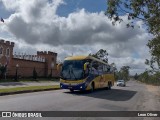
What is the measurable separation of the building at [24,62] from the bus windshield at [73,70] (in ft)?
116

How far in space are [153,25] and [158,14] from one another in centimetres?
91

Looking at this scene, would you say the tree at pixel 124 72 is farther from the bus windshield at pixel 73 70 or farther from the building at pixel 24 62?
the bus windshield at pixel 73 70

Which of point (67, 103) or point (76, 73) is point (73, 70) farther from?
point (67, 103)

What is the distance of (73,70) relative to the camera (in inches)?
1045

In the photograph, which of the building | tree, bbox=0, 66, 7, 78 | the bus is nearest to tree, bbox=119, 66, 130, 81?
the building

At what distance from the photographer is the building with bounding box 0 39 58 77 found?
6178 centimetres

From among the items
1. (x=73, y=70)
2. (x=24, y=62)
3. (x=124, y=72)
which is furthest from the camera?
(x=124, y=72)

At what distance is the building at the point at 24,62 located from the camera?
203 ft

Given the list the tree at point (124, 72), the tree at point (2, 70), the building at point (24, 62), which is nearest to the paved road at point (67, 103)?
the tree at point (2, 70)

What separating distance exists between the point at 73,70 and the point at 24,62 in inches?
1670

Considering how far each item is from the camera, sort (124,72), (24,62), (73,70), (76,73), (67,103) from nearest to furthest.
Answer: (67,103) → (76,73) → (73,70) → (24,62) → (124,72)

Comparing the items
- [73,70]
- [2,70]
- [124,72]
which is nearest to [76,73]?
[73,70]

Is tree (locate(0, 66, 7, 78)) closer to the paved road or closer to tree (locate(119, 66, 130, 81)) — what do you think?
the paved road

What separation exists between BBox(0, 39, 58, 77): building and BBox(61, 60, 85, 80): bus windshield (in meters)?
35.4
